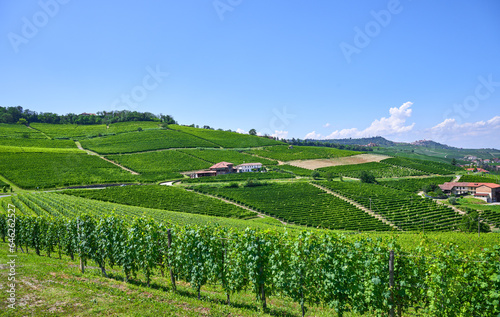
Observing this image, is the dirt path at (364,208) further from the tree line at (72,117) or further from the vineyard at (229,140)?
the tree line at (72,117)

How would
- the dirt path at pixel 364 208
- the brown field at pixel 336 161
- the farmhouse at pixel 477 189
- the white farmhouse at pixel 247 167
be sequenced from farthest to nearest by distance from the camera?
the brown field at pixel 336 161, the white farmhouse at pixel 247 167, the farmhouse at pixel 477 189, the dirt path at pixel 364 208

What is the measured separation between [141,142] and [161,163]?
26889 millimetres

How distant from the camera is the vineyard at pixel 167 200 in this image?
158 feet

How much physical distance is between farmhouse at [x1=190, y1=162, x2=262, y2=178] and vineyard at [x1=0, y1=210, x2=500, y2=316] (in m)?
71.4

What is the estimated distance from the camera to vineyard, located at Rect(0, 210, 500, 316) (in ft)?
22.4

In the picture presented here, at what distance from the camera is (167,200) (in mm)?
51781

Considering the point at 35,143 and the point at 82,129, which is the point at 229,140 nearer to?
the point at 82,129

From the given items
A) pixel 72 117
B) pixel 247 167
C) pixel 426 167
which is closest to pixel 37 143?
pixel 72 117

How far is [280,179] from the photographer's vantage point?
7806cm

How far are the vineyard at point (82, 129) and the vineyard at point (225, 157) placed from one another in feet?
149

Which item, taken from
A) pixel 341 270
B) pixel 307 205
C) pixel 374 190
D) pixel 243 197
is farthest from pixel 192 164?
pixel 341 270

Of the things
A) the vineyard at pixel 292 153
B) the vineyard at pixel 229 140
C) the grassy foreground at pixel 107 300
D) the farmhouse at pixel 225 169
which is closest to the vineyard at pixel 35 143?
the farmhouse at pixel 225 169

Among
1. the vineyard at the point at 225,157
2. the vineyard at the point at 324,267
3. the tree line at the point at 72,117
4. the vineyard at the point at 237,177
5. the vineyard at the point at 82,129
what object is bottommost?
the vineyard at the point at 237,177

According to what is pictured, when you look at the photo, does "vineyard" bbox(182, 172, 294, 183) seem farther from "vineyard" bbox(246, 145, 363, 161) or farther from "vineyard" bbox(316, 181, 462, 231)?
"vineyard" bbox(246, 145, 363, 161)
